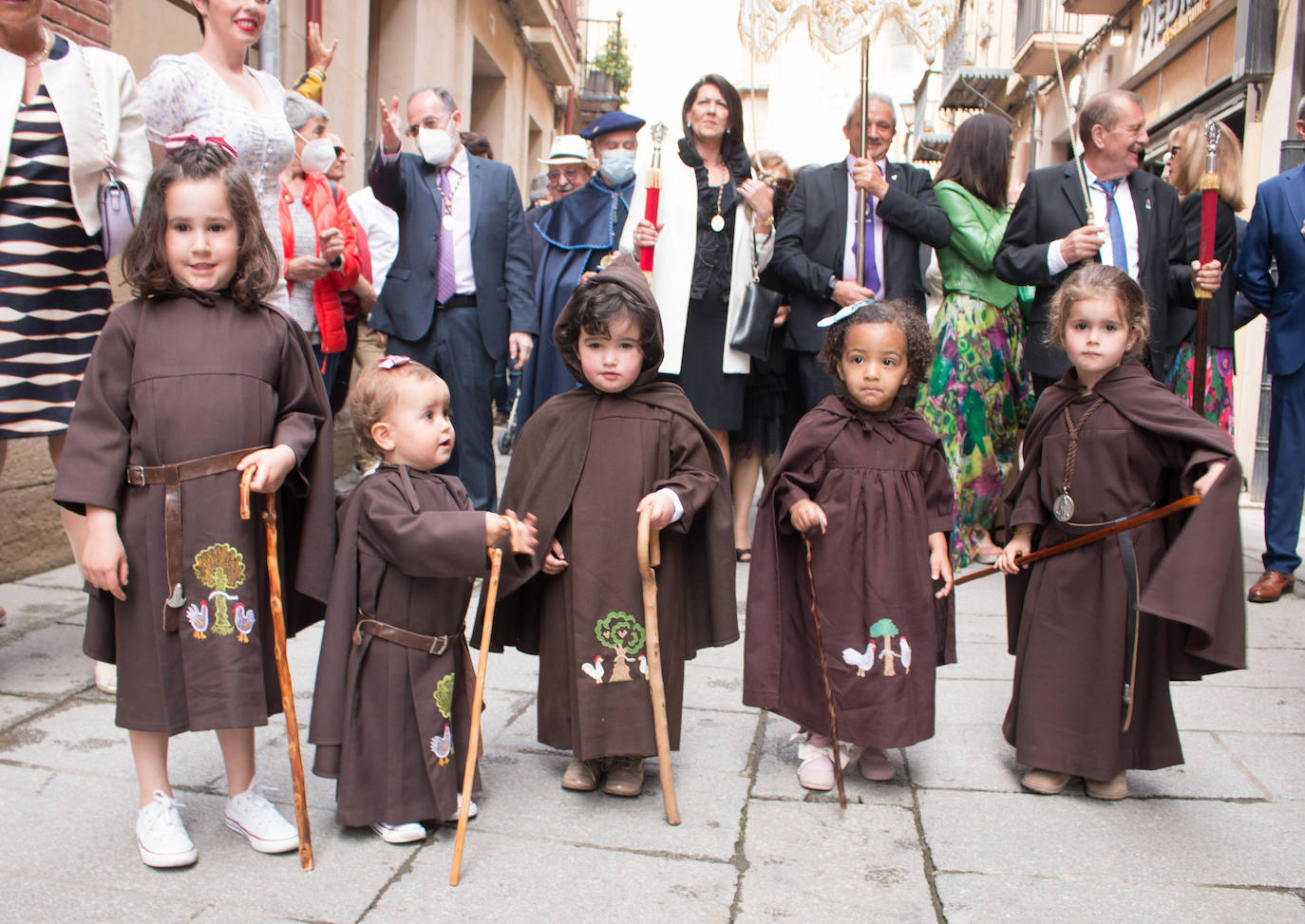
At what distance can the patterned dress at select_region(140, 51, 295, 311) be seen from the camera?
12.8ft

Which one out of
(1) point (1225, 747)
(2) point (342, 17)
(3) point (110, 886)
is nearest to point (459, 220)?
(3) point (110, 886)

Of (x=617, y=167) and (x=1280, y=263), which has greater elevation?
(x=617, y=167)

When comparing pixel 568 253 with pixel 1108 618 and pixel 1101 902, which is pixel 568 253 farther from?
pixel 1101 902

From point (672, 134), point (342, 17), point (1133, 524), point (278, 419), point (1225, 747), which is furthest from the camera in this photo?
point (342, 17)

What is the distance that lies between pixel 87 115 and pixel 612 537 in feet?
7.11

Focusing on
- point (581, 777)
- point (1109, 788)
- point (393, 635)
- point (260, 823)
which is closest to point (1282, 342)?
point (1109, 788)

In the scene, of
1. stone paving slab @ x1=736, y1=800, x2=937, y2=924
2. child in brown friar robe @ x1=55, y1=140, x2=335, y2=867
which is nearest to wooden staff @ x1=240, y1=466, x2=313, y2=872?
child in brown friar robe @ x1=55, y1=140, x2=335, y2=867

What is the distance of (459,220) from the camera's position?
5.21 m

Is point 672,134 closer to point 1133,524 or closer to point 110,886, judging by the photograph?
point 1133,524

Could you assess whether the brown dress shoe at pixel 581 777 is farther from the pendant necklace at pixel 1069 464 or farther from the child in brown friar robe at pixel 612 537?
the pendant necklace at pixel 1069 464

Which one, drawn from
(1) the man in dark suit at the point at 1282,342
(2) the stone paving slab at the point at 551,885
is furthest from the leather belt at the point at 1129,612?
(1) the man in dark suit at the point at 1282,342

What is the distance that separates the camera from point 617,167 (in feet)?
17.3

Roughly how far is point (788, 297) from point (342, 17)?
4.75m

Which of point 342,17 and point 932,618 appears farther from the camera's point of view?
point 342,17
